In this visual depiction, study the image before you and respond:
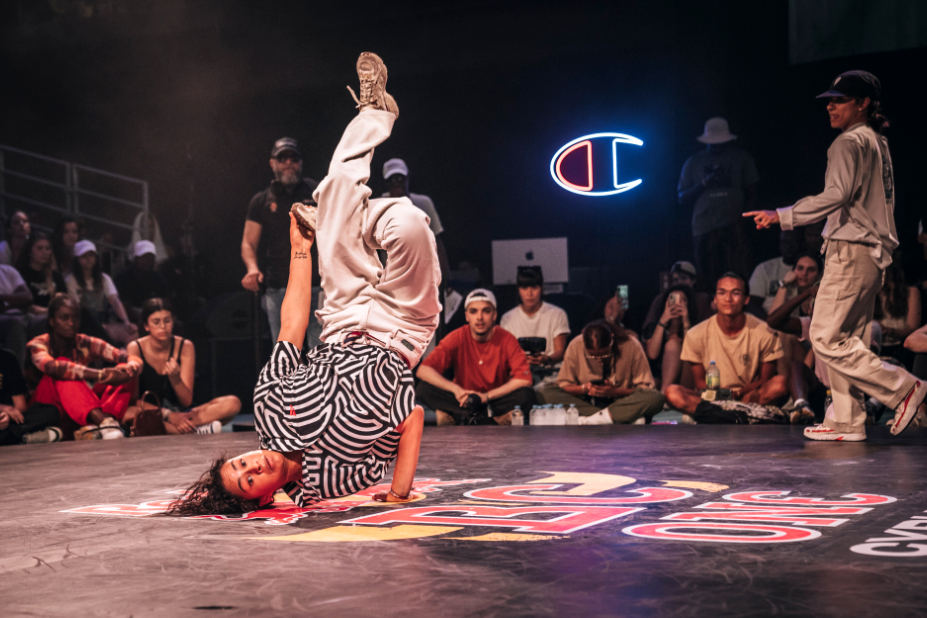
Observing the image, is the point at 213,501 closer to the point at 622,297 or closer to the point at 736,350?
the point at 736,350

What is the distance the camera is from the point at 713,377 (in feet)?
17.6

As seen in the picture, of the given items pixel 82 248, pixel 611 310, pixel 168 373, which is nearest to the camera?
pixel 168 373

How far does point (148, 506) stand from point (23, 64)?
6834 millimetres

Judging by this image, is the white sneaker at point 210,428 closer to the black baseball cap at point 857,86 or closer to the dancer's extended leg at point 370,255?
the dancer's extended leg at point 370,255

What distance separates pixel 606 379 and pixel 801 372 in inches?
45.9

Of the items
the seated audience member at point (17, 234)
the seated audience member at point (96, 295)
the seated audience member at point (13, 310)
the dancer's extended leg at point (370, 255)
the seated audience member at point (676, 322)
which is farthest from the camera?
the seated audience member at point (17, 234)

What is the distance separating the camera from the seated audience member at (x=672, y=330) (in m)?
5.99

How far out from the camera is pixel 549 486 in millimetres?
3004

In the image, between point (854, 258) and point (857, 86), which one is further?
point (857, 86)

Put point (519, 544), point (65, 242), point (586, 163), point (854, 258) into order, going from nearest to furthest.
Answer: point (519, 544), point (854, 258), point (65, 242), point (586, 163)

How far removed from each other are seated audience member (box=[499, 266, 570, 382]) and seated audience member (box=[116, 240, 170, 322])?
2849mm

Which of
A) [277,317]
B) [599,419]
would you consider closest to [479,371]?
[599,419]

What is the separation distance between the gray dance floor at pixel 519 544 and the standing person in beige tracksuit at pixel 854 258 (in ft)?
1.11

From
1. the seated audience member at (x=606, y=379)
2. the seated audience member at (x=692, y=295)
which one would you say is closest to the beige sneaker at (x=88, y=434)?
the seated audience member at (x=606, y=379)
